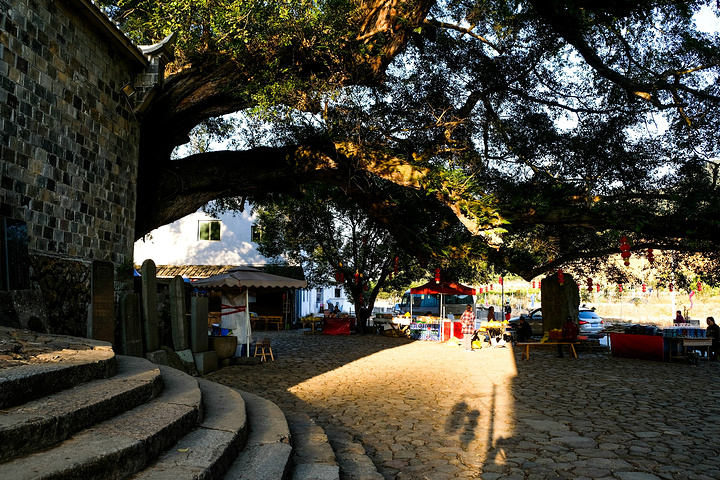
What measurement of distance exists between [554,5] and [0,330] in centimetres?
1042

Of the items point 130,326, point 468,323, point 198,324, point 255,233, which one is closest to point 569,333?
point 468,323

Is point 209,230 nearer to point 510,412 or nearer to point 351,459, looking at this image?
point 510,412

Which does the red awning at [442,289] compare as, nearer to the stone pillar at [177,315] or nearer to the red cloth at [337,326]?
the red cloth at [337,326]

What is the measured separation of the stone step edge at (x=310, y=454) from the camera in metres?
4.18

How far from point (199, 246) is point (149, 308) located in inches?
791

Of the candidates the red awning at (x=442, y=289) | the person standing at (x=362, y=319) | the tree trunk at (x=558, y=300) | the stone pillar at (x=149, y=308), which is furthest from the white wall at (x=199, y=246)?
the stone pillar at (x=149, y=308)

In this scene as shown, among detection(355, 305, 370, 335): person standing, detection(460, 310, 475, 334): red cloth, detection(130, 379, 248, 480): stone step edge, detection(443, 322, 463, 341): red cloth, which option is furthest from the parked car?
detection(130, 379, 248, 480): stone step edge

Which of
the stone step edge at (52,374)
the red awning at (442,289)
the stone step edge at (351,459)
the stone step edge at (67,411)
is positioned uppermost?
the red awning at (442,289)

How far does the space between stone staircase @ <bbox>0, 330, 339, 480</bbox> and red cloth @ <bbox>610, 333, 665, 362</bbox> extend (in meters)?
12.5

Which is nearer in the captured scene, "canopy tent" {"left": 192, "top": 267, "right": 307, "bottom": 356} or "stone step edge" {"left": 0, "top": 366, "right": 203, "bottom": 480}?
"stone step edge" {"left": 0, "top": 366, "right": 203, "bottom": 480}

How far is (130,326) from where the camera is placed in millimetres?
8609

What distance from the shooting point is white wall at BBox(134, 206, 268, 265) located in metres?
28.5

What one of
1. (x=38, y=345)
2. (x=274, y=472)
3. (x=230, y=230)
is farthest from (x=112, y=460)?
(x=230, y=230)

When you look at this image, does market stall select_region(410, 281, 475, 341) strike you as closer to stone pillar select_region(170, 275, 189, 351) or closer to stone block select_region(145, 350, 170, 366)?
stone pillar select_region(170, 275, 189, 351)
